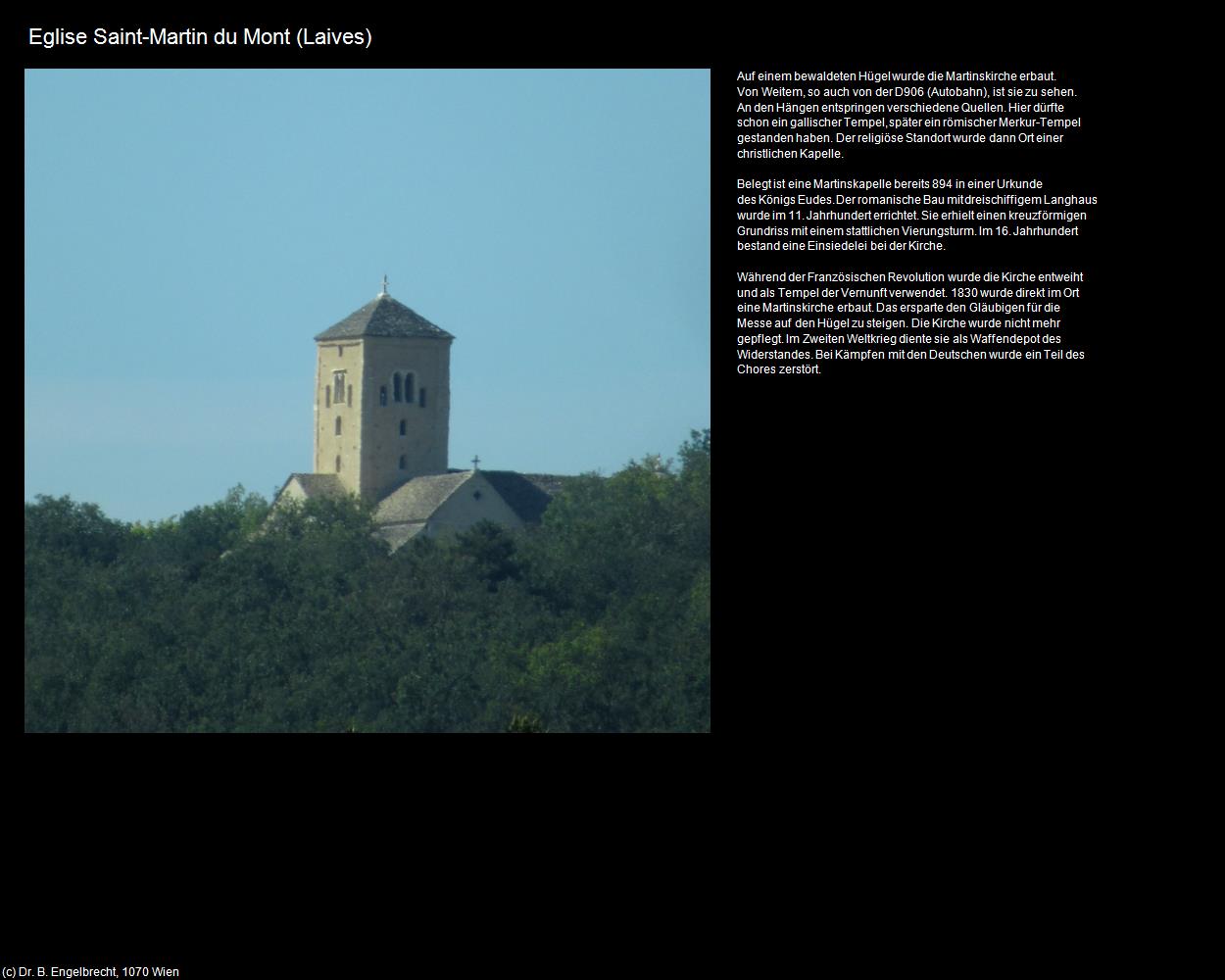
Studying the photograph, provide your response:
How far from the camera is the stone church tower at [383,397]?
71.9 metres

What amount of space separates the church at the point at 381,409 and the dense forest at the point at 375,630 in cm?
2734

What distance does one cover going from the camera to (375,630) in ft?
108

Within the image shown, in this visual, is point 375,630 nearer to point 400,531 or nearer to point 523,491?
point 400,531

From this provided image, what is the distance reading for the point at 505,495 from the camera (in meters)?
65.4

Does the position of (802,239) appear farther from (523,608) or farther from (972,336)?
(523,608)

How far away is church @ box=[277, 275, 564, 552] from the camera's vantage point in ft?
231

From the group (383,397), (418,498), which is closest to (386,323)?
(383,397)

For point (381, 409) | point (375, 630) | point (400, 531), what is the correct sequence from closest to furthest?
point (375, 630) → point (400, 531) → point (381, 409)

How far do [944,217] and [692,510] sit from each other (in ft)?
104

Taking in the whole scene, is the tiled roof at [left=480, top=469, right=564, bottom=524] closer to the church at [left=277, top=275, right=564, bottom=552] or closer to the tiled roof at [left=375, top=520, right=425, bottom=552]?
the church at [left=277, top=275, right=564, bottom=552]

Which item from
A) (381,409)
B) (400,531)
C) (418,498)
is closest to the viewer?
(400,531)

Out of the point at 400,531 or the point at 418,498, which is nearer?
the point at 400,531

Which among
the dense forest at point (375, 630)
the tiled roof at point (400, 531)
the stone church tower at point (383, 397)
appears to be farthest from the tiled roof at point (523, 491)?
the dense forest at point (375, 630)

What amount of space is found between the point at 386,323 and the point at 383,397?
2.60m
